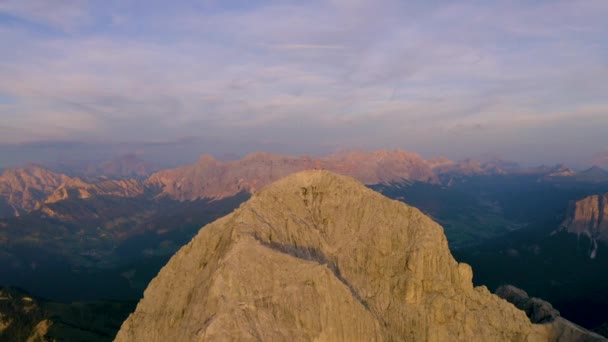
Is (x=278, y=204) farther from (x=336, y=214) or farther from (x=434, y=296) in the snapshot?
(x=434, y=296)

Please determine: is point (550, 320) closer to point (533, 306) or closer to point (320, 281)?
point (533, 306)

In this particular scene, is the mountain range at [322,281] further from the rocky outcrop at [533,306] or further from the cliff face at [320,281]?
the rocky outcrop at [533,306]

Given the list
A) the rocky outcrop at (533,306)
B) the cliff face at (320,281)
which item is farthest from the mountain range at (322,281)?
the rocky outcrop at (533,306)

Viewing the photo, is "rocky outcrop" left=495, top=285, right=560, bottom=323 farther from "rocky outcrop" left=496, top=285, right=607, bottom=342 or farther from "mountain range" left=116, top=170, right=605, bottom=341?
"mountain range" left=116, top=170, right=605, bottom=341

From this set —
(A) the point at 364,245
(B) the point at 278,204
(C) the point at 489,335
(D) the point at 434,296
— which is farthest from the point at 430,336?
(B) the point at 278,204

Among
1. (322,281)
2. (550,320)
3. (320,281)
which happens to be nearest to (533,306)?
(550,320)

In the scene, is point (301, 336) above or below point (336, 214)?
below
